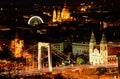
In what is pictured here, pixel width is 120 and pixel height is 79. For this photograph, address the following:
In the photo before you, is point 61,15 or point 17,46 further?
point 61,15

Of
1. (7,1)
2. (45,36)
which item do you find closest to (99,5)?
(7,1)

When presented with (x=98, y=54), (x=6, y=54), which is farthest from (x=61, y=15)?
(x=6, y=54)

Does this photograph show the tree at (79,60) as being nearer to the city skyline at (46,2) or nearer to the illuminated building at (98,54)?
the illuminated building at (98,54)

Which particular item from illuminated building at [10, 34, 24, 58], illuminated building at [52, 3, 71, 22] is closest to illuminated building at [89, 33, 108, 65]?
illuminated building at [10, 34, 24, 58]

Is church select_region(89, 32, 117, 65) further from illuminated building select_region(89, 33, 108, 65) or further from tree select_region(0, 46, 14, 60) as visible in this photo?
tree select_region(0, 46, 14, 60)

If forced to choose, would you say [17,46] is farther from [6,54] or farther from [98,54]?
[98,54]
